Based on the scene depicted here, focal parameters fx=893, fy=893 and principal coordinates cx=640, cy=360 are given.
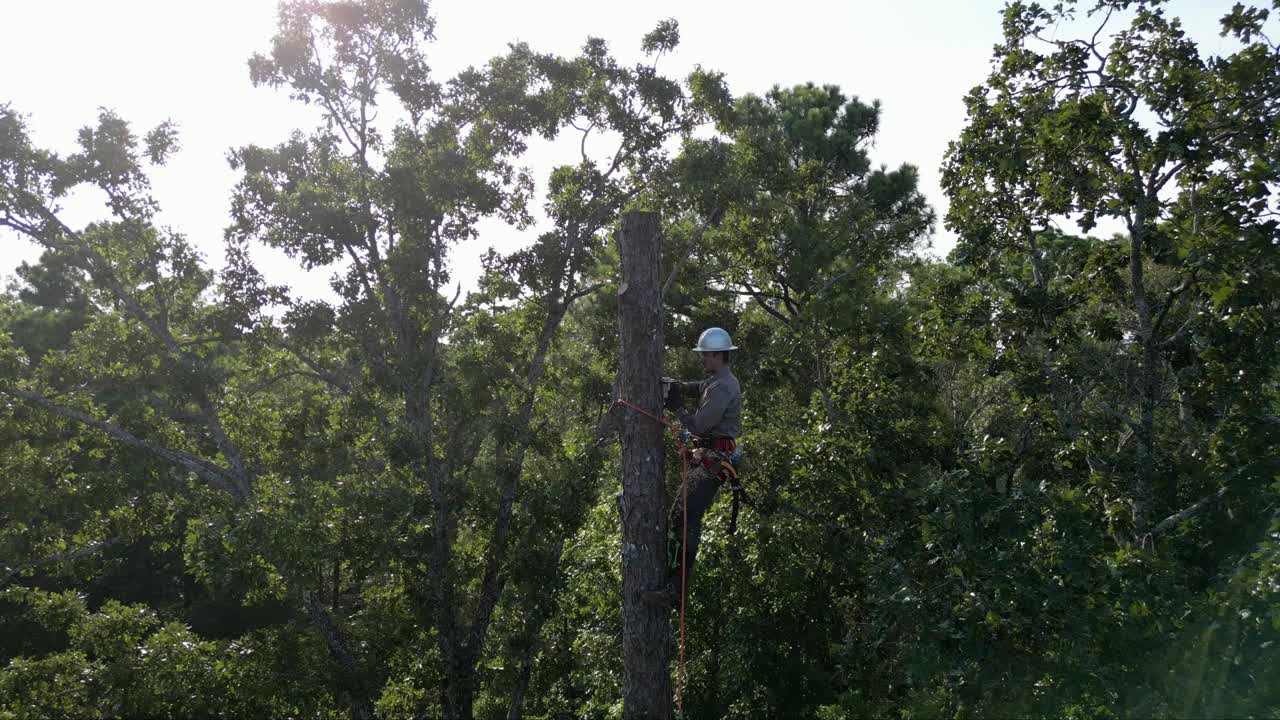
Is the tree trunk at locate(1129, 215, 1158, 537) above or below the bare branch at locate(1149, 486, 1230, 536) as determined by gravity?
above

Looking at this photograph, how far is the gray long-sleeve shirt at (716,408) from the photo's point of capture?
5551 mm

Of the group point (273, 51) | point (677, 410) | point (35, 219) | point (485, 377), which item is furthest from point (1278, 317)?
point (35, 219)

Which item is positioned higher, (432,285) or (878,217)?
→ (878,217)

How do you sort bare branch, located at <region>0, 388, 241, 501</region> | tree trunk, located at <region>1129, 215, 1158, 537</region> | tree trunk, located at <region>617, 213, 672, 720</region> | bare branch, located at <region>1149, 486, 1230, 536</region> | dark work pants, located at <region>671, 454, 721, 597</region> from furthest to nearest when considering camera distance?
bare branch, located at <region>0, 388, 241, 501</region> → tree trunk, located at <region>1129, 215, 1158, 537</region> → bare branch, located at <region>1149, 486, 1230, 536</region> → dark work pants, located at <region>671, 454, 721, 597</region> → tree trunk, located at <region>617, 213, 672, 720</region>

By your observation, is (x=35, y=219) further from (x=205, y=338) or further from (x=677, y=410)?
(x=677, y=410)

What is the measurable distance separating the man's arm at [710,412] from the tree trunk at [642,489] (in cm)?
37

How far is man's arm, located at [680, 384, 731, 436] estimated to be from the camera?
554cm

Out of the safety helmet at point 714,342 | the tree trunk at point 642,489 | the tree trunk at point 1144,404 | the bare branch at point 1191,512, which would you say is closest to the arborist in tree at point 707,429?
the safety helmet at point 714,342

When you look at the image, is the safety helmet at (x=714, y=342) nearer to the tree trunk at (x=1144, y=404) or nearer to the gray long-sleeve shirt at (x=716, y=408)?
the gray long-sleeve shirt at (x=716, y=408)

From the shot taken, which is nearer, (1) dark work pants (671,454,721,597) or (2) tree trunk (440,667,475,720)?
(1) dark work pants (671,454,721,597)

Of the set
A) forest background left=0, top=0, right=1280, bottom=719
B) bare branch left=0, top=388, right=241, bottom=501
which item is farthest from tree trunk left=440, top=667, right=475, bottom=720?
bare branch left=0, top=388, right=241, bottom=501

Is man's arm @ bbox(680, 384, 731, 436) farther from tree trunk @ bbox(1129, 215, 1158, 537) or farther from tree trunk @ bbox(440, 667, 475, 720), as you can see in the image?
tree trunk @ bbox(440, 667, 475, 720)

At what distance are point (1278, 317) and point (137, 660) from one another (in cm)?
1256

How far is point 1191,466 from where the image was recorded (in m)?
6.79
